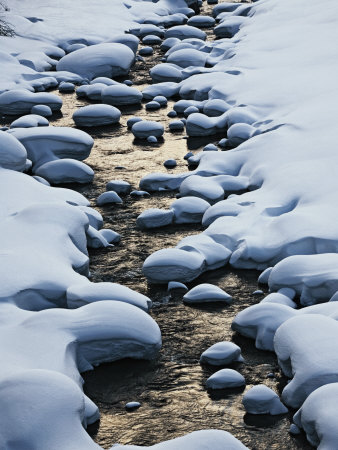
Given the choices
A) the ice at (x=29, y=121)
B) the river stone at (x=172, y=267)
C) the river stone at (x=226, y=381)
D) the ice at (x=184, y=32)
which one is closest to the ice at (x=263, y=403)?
the river stone at (x=226, y=381)

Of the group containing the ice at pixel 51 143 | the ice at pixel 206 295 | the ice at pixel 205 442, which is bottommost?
the ice at pixel 51 143

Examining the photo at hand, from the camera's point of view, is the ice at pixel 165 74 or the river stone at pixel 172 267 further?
the ice at pixel 165 74

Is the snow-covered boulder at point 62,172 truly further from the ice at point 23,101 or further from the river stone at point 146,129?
the ice at point 23,101

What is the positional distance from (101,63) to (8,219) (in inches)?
136

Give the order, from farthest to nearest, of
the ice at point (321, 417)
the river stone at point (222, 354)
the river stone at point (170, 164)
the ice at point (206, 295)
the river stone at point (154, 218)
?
the river stone at point (170, 164) < the river stone at point (154, 218) < the ice at point (206, 295) < the river stone at point (222, 354) < the ice at point (321, 417)

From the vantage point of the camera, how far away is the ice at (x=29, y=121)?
5754 millimetres

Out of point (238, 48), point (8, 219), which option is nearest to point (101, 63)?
point (238, 48)

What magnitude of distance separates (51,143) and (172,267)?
166cm

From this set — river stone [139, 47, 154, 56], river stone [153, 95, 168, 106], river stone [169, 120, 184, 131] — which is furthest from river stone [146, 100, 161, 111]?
river stone [139, 47, 154, 56]

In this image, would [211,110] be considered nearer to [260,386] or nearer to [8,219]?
[8,219]

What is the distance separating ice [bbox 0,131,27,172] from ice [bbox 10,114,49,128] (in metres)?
1.07

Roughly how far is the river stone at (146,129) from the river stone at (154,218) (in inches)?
57.2

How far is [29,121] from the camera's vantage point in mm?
5801

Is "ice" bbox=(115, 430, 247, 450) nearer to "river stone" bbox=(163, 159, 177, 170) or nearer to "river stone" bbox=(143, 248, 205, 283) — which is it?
"river stone" bbox=(143, 248, 205, 283)
